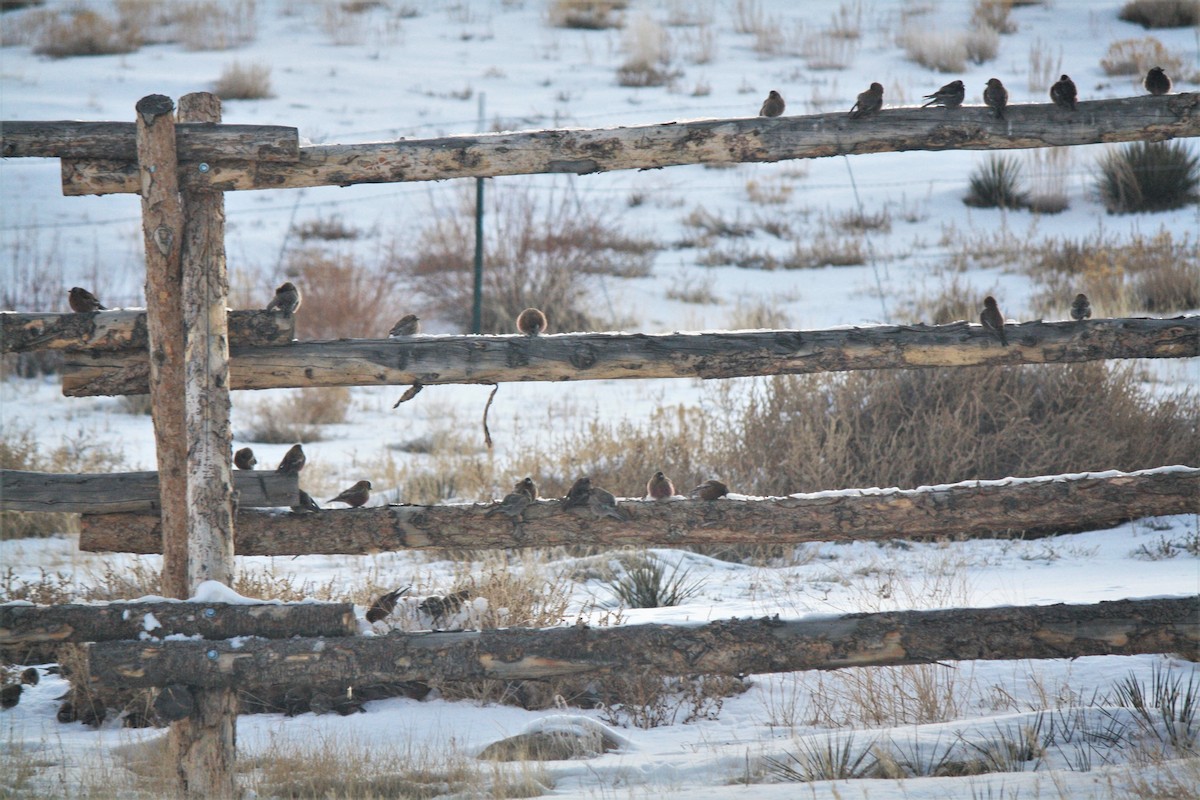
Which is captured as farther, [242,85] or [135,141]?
[242,85]

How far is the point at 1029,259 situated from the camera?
12.6 meters

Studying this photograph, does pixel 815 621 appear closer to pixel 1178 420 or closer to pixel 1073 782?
pixel 1073 782

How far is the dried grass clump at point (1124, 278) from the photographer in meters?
10.3

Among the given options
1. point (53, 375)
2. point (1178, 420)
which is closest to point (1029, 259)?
point (1178, 420)

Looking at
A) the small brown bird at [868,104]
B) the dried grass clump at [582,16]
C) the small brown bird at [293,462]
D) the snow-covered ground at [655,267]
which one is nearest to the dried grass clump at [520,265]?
Result: the snow-covered ground at [655,267]

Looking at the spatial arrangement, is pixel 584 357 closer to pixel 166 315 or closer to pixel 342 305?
pixel 166 315

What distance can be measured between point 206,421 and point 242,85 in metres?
16.5

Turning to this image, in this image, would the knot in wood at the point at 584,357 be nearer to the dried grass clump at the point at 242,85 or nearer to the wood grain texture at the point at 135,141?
the wood grain texture at the point at 135,141

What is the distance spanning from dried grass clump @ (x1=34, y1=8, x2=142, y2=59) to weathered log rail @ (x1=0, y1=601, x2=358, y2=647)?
20553mm

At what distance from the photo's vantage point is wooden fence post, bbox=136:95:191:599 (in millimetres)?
3535

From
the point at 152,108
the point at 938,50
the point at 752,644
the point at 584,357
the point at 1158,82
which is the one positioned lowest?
the point at 752,644

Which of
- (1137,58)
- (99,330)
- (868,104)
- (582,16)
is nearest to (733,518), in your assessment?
(868,104)

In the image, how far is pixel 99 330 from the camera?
149 inches

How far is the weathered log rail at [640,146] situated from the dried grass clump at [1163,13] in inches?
702
